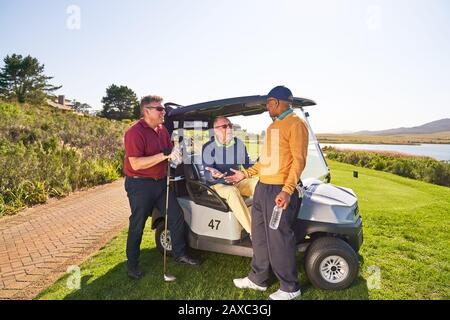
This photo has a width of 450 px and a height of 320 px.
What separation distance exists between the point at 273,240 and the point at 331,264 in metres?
0.76

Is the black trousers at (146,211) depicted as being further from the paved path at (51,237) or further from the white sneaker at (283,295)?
the white sneaker at (283,295)

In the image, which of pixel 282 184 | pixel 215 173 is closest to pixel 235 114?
pixel 215 173

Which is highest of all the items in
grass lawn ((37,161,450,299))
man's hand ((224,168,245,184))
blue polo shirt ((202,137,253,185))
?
blue polo shirt ((202,137,253,185))

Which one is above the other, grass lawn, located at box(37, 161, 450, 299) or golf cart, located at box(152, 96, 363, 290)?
golf cart, located at box(152, 96, 363, 290)

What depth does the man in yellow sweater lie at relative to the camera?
3201 mm

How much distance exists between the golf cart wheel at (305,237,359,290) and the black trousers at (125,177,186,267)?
1.65 metres

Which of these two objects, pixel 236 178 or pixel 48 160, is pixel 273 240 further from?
pixel 48 160

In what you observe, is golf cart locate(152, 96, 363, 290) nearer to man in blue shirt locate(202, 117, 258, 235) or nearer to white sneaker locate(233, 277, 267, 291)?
man in blue shirt locate(202, 117, 258, 235)

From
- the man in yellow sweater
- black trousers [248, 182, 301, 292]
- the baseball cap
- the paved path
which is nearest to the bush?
the paved path

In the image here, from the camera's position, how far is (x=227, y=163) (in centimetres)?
459

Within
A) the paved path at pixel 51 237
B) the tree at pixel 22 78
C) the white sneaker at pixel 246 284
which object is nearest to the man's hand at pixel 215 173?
the white sneaker at pixel 246 284

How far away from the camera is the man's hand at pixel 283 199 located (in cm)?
317
